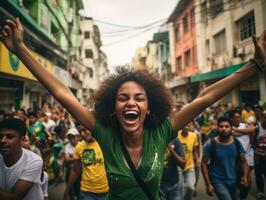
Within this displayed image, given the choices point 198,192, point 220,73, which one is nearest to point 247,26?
point 220,73

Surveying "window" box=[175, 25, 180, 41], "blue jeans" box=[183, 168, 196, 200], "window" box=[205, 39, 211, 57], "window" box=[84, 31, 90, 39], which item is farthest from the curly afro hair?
"window" box=[84, 31, 90, 39]

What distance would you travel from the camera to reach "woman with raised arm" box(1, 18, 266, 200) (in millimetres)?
2137

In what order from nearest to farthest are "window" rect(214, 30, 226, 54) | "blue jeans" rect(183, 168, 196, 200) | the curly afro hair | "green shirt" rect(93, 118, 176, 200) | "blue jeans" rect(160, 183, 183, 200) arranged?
"green shirt" rect(93, 118, 176, 200) → the curly afro hair → "blue jeans" rect(160, 183, 183, 200) → "blue jeans" rect(183, 168, 196, 200) → "window" rect(214, 30, 226, 54)

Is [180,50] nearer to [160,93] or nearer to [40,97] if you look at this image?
[40,97]

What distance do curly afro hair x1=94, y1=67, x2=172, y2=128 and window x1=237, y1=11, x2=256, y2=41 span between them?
13713 millimetres

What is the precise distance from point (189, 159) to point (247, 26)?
40.4 feet

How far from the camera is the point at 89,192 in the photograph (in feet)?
14.9

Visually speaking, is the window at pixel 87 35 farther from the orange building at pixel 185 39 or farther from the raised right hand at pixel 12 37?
the raised right hand at pixel 12 37

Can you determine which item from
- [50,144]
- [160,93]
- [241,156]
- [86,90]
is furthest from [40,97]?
[86,90]

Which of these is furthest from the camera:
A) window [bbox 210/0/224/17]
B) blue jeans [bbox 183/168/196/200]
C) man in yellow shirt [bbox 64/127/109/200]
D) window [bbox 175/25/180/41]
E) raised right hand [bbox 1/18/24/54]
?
window [bbox 175/25/180/41]

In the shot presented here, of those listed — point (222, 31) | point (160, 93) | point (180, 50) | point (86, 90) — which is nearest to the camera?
point (160, 93)

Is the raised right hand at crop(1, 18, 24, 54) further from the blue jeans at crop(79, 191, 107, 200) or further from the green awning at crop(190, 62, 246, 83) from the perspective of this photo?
the green awning at crop(190, 62, 246, 83)

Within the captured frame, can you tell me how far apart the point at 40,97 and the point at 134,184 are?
19293mm

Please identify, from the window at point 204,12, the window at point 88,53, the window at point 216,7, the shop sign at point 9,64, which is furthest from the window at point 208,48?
the window at point 88,53
